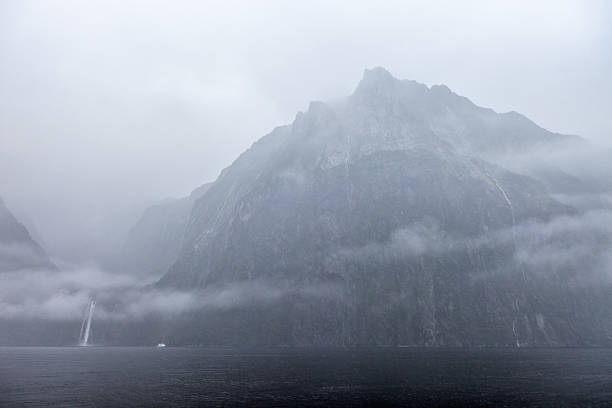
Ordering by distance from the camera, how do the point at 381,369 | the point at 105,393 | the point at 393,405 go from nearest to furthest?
the point at 393,405 → the point at 105,393 → the point at 381,369

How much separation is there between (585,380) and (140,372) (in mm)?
109586

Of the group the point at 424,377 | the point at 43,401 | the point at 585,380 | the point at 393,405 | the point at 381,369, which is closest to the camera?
the point at 393,405

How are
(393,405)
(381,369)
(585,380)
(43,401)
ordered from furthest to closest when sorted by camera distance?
(381,369) → (585,380) → (43,401) → (393,405)

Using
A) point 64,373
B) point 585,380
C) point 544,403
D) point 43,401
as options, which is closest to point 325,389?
point 544,403

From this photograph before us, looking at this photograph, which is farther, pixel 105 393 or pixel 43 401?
pixel 105 393

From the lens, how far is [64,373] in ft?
443

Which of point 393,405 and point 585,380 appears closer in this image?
point 393,405

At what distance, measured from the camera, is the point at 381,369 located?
132 metres

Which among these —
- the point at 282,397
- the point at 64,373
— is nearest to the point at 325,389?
the point at 282,397

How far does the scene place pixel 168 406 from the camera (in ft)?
257

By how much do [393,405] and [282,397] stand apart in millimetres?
19958

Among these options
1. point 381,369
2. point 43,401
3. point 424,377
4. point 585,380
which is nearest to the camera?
point 43,401

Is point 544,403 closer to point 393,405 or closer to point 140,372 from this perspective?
point 393,405

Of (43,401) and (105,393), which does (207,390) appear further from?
(43,401)
